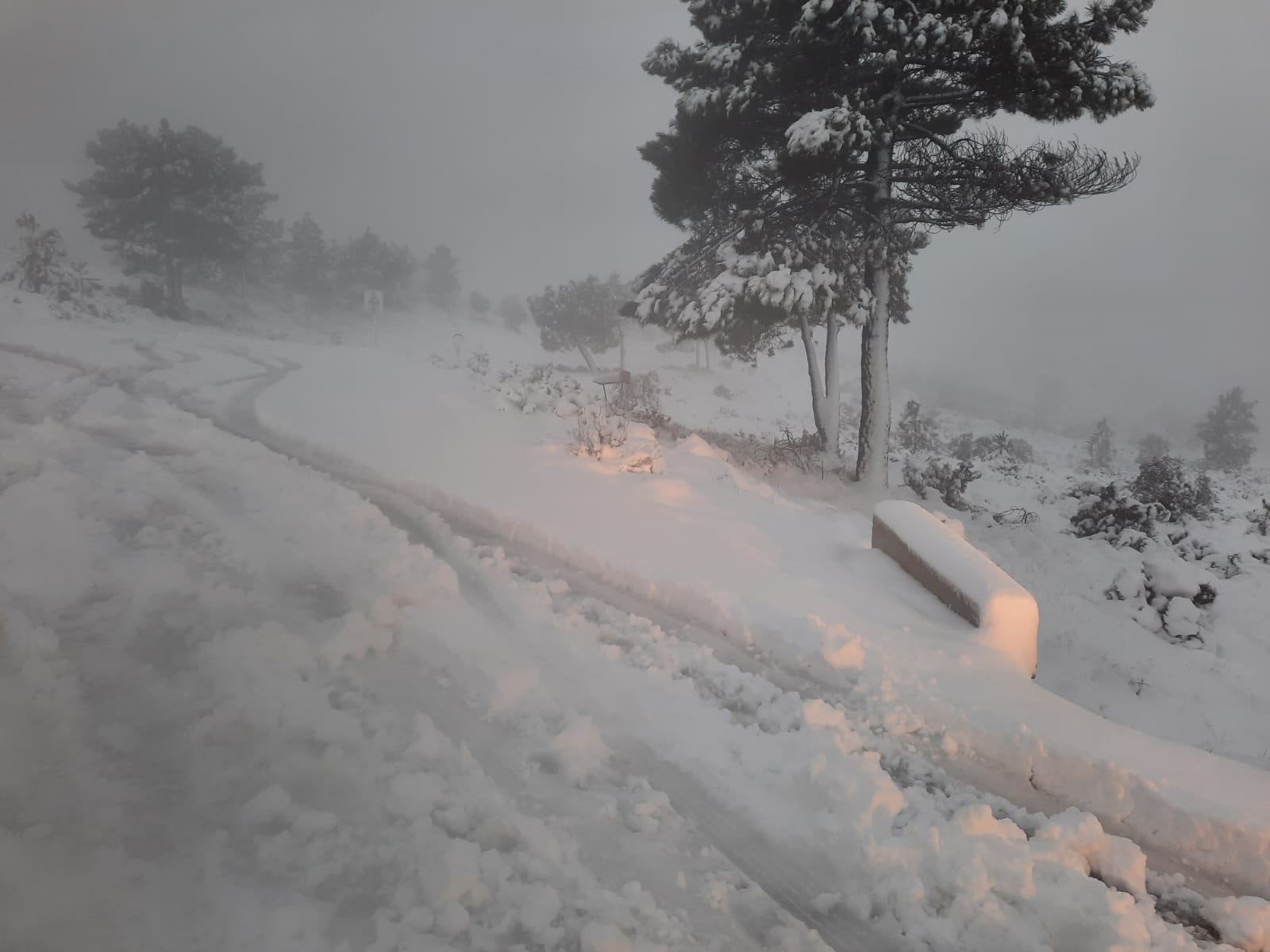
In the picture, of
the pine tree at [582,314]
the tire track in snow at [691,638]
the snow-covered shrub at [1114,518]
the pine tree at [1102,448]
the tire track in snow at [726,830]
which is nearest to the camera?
the tire track in snow at [726,830]

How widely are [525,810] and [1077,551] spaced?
32.3ft

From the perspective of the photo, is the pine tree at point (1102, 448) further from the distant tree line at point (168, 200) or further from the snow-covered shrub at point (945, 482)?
the distant tree line at point (168, 200)

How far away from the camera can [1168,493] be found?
10.1 meters

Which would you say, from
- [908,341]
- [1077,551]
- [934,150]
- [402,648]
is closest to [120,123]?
[934,150]

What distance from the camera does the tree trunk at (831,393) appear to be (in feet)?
38.9

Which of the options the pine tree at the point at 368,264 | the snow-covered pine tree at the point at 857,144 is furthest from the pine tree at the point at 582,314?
the snow-covered pine tree at the point at 857,144

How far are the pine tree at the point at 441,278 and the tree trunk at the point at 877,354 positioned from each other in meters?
59.2

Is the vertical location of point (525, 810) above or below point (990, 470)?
below

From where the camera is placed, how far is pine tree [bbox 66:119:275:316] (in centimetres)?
2961

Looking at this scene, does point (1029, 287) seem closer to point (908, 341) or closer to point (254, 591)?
point (908, 341)

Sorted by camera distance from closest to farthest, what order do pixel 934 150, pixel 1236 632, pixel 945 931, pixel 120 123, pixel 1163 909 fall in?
pixel 945 931 → pixel 1163 909 → pixel 1236 632 → pixel 934 150 → pixel 120 123

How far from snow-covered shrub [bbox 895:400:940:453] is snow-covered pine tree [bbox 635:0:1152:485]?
9547 mm

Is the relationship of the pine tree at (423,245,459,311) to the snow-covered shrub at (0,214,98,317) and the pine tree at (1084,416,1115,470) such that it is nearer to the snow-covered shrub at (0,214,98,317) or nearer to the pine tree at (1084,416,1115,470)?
the snow-covered shrub at (0,214,98,317)

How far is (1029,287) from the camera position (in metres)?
90.9
